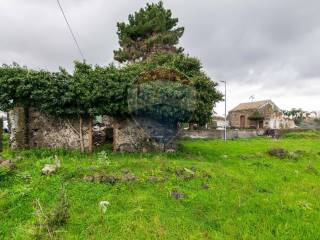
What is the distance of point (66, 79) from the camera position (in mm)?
13242

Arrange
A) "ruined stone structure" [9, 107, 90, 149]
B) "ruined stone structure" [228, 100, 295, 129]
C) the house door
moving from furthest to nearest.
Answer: the house door, "ruined stone structure" [228, 100, 295, 129], "ruined stone structure" [9, 107, 90, 149]

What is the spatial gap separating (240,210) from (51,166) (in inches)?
214

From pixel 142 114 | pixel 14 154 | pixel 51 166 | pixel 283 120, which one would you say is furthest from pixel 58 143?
pixel 283 120

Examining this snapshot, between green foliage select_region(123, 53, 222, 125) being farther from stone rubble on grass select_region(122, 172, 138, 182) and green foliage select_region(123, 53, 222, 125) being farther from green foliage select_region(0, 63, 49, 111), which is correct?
stone rubble on grass select_region(122, 172, 138, 182)

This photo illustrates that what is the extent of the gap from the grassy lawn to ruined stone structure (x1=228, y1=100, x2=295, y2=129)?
37217mm

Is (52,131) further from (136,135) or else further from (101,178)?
(101,178)

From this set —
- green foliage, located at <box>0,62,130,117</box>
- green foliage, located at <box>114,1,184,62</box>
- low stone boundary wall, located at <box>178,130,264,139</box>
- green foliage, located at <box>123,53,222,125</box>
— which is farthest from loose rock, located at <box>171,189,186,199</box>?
green foliage, located at <box>114,1,184,62</box>

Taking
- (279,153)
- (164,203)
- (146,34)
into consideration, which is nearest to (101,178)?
(164,203)

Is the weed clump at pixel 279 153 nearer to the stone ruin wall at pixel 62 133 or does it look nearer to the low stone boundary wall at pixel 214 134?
the stone ruin wall at pixel 62 133

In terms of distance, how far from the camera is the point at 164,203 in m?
7.08

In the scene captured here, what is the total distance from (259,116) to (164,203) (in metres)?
40.7

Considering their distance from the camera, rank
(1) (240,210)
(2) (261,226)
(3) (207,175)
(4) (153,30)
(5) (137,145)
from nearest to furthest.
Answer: (2) (261,226) → (1) (240,210) → (3) (207,175) → (5) (137,145) → (4) (153,30)

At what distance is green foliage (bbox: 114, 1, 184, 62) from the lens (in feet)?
95.8

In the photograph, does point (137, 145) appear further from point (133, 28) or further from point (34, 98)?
point (133, 28)
